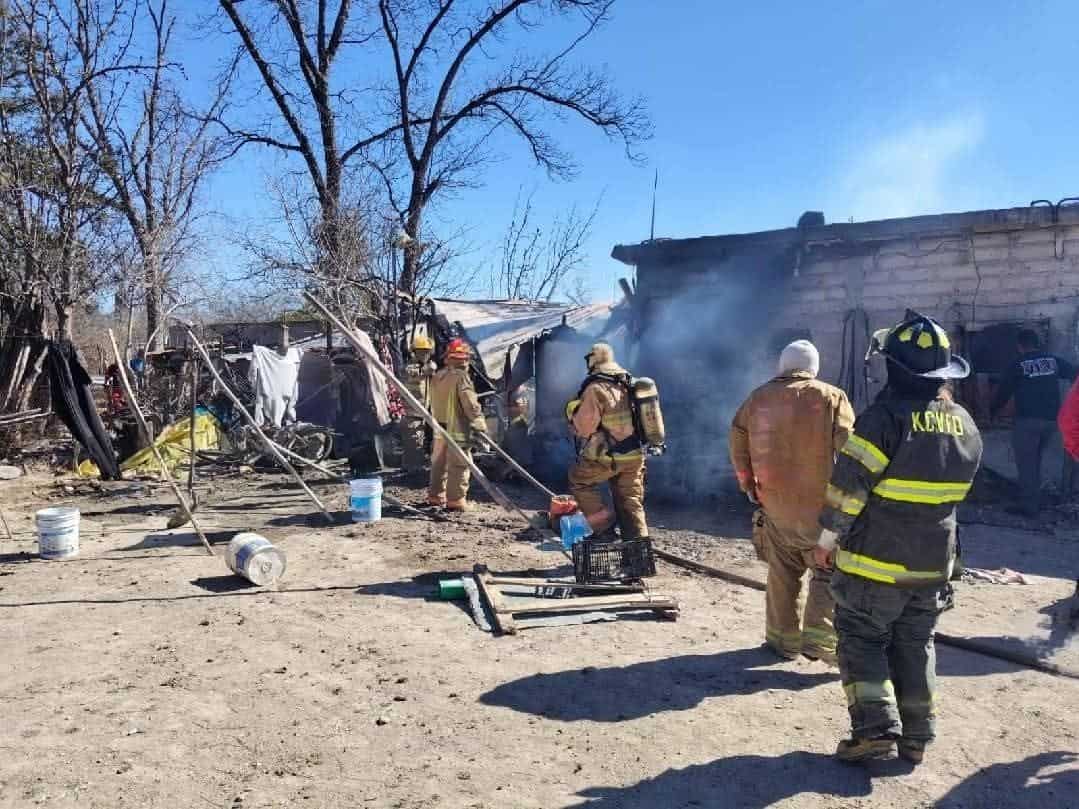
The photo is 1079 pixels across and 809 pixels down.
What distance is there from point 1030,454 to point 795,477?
600 centimetres

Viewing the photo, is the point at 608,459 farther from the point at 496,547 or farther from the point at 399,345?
the point at 399,345

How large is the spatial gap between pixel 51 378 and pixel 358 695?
9.87 meters

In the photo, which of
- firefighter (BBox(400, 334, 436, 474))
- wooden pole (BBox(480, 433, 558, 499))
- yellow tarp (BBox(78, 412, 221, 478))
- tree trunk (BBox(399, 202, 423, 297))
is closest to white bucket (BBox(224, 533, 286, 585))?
wooden pole (BBox(480, 433, 558, 499))

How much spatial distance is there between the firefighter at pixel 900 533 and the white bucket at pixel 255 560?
4526 millimetres

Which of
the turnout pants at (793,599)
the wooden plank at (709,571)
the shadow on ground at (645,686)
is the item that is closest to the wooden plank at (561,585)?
the wooden plank at (709,571)

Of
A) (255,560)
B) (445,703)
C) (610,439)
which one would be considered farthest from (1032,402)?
(255,560)

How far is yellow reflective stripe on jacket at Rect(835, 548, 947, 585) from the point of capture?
336cm

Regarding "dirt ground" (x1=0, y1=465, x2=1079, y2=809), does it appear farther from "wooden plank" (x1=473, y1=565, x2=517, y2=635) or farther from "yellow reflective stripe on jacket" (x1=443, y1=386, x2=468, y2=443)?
"yellow reflective stripe on jacket" (x1=443, y1=386, x2=468, y2=443)

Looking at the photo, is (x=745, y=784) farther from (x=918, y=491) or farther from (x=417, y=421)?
(x=417, y=421)

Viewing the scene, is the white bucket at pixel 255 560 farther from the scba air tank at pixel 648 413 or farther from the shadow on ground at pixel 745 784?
the shadow on ground at pixel 745 784

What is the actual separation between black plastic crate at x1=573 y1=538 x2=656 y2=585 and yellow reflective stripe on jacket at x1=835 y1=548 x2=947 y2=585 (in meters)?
2.77

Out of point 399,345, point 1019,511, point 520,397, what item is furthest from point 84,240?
point 1019,511

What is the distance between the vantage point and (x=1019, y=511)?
9.14 metres

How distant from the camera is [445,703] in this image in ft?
13.7
